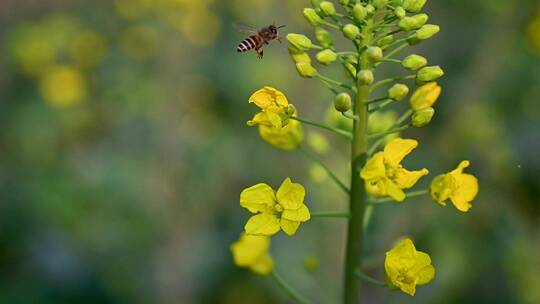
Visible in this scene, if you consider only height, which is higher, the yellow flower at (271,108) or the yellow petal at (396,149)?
the yellow flower at (271,108)

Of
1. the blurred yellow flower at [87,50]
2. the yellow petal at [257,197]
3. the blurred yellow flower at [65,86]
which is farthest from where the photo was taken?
the blurred yellow flower at [87,50]

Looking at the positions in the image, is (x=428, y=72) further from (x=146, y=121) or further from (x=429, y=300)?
(x=146, y=121)

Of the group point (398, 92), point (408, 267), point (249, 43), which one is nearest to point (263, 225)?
point (408, 267)

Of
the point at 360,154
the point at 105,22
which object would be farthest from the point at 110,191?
the point at 360,154

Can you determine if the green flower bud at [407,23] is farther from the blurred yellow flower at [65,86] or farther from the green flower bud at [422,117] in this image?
the blurred yellow flower at [65,86]

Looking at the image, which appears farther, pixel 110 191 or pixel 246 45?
pixel 110 191

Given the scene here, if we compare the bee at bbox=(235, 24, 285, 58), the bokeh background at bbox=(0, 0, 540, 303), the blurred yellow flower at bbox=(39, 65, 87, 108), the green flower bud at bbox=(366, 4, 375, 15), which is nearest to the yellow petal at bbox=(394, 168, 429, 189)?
the green flower bud at bbox=(366, 4, 375, 15)

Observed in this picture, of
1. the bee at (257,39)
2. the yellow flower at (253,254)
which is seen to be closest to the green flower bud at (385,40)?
the bee at (257,39)
